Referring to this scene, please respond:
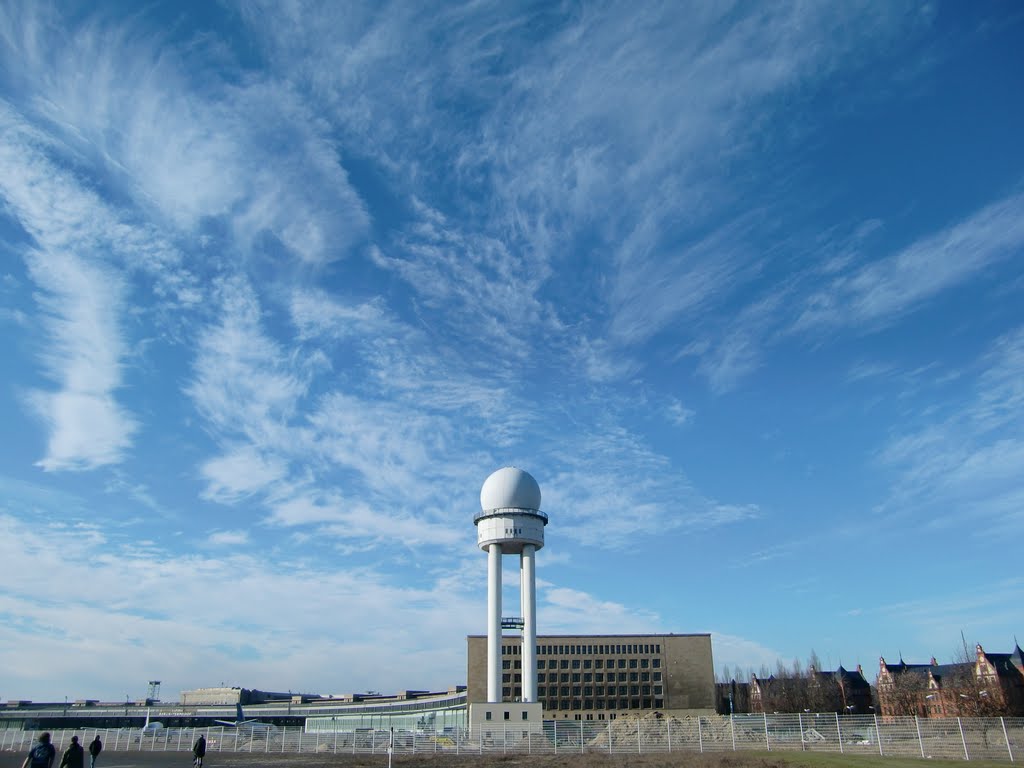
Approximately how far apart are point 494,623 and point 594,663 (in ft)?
108

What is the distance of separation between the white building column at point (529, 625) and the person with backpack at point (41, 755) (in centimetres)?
6531

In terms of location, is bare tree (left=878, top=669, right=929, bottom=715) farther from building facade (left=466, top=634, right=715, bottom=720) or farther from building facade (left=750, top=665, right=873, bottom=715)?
building facade (left=466, top=634, right=715, bottom=720)

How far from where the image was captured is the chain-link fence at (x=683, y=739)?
42938 mm

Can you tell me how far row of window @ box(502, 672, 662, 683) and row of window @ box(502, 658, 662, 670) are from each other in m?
0.82

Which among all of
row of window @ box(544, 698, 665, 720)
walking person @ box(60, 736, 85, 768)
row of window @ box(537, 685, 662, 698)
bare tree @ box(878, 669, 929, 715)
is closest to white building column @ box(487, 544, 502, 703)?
row of window @ box(537, 685, 662, 698)

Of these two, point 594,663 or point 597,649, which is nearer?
point 594,663

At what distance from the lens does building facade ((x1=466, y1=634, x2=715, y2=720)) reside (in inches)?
4158

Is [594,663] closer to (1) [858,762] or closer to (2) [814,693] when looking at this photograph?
(2) [814,693]

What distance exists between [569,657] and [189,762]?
72.5 metres

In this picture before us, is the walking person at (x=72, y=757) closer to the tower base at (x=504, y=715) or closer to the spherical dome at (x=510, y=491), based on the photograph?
the tower base at (x=504, y=715)

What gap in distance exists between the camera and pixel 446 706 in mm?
109188

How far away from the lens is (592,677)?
108188 mm

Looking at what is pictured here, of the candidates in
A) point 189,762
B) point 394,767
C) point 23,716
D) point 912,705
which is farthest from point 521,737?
point 23,716

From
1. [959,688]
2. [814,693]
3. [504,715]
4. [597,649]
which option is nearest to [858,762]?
[504,715]
